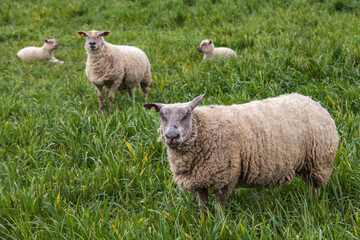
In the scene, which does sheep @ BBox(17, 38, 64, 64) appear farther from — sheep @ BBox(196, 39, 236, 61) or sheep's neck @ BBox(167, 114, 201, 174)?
sheep's neck @ BBox(167, 114, 201, 174)

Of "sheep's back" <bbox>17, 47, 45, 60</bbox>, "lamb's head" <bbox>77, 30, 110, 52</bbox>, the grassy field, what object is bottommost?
"sheep's back" <bbox>17, 47, 45, 60</bbox>

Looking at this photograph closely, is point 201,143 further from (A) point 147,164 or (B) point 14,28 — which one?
(B) point 14,28

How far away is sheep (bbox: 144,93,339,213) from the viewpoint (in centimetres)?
273

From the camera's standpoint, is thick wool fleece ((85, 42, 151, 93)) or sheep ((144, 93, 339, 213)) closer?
sheep ((144, 93, 339, 213))

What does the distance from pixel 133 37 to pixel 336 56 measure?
16.1 feet

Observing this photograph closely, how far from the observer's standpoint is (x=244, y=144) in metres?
2.79

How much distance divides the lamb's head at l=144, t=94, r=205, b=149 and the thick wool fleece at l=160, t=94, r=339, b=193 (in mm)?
118

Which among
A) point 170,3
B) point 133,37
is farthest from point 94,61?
point 170,3

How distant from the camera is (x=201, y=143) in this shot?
2.82m

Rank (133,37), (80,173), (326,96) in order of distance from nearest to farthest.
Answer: (80,173) → (326,96) → (133,37)

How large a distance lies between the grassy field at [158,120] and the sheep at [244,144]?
19 centimetres

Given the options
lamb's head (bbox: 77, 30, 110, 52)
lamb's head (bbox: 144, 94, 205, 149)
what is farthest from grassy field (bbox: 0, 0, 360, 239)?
lamb's head (bbox: 77, 30, 110, 52)

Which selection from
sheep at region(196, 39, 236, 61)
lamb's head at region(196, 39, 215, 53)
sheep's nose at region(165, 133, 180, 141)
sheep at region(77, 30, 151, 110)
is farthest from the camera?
lamb's head at region(196, 39, 215, 53)

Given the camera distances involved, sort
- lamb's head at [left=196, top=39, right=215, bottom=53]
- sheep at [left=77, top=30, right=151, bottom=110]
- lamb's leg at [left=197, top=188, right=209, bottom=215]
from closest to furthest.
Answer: lamb's leg at [left=197, top=188, right=209, bottom=215], sheep at [left=77, top=30, right=151, bottom=110], lamb's head at [left=196, top=39, right=215, bottom=53]
